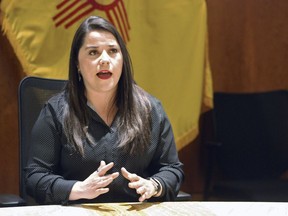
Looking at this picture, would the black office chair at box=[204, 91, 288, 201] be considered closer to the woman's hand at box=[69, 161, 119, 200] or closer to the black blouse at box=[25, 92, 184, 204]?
the black blouse at box=[25, 92, 184, 204]

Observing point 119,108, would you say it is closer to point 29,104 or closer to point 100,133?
point 100,133

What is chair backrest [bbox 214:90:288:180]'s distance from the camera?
154 inches

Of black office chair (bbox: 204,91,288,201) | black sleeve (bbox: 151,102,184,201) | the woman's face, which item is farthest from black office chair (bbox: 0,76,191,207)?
black office chair (bbox: 204,91,288,201)

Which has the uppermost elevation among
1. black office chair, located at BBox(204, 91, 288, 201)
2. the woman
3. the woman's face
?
the woman's face

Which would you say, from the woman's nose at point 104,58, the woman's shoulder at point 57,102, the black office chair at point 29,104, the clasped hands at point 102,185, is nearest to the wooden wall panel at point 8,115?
the black office chair at point 29,104

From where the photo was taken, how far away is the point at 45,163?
210 cm

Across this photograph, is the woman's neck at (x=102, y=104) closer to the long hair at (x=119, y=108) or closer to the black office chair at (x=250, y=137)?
the long hair at (x=119, y=108)

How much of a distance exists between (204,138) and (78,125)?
232 cm

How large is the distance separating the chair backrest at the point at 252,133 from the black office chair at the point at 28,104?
1811 millimetres

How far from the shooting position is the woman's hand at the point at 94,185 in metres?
1.89

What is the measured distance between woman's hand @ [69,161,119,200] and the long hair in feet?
0.65

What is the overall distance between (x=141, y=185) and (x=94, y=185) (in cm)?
17

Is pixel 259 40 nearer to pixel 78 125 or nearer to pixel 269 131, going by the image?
pixel 269 131

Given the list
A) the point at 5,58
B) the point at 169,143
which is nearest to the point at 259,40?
the point at 5,58
